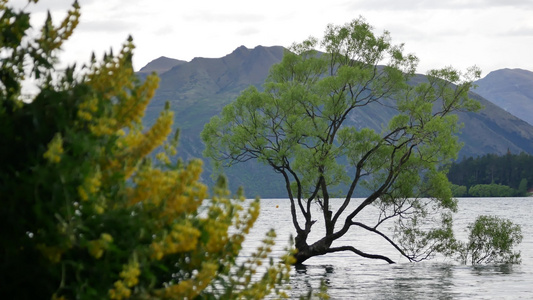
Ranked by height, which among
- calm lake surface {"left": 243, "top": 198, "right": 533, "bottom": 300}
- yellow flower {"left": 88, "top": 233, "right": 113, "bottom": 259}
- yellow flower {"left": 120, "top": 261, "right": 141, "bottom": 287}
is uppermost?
yellow flower {"left": 88, "top": 233, "right": 113, "bottom": 259}

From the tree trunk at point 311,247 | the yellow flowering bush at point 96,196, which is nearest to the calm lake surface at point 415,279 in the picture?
the tree trunk at point 311,247

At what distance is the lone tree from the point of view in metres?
38.0

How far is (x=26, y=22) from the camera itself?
19.1 feet

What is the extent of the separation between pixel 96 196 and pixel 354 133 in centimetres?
3601

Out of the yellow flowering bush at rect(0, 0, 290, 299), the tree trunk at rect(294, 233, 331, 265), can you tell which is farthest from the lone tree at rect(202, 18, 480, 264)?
the yellow flowering bush at rect(0, 0, 290, 299)

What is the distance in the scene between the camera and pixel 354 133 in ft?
132

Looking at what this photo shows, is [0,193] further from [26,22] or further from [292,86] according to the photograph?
[292,86]

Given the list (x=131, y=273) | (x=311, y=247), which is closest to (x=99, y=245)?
(x=131, y=273)

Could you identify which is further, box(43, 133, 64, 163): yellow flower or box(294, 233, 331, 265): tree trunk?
box(294, 233, 331, 265): tree trunk

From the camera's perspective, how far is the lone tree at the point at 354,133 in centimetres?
3803

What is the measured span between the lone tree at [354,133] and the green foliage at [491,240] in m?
1.56

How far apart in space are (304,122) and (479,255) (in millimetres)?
12520

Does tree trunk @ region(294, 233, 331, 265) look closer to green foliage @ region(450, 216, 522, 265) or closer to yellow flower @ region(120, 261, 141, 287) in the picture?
green foliage @ region(450, 216, 522, 265)

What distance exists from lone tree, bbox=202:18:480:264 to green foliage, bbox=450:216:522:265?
1559 mm
